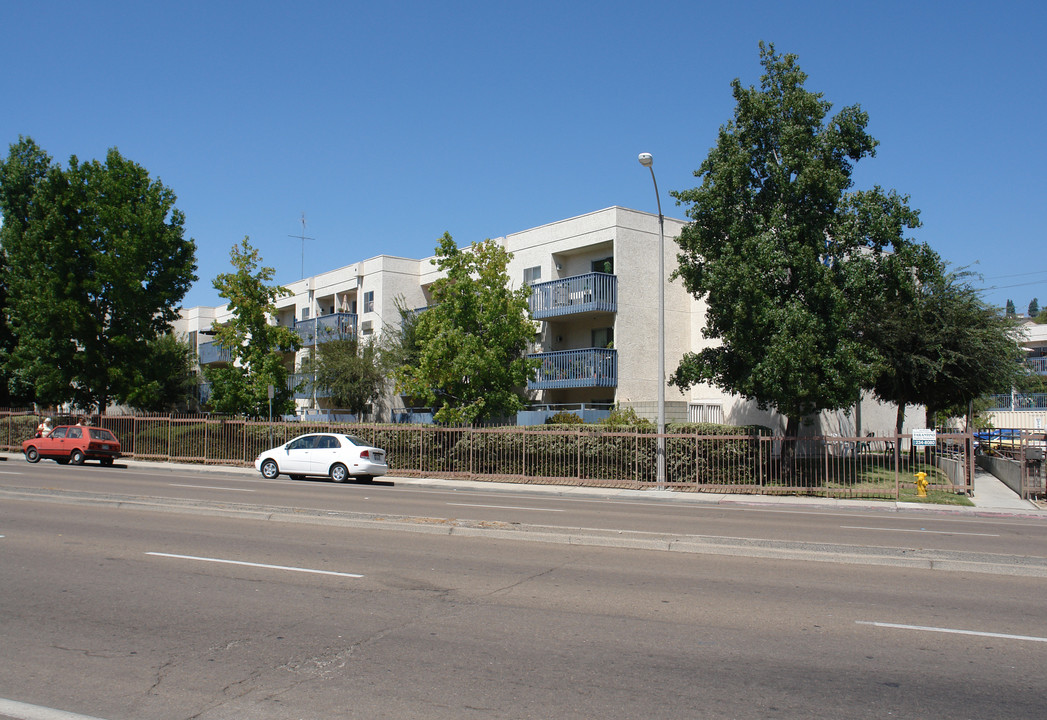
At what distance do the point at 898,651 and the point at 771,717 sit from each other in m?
2.08

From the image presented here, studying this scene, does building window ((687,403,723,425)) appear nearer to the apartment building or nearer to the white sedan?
the apartment building

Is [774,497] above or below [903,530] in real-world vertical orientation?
below

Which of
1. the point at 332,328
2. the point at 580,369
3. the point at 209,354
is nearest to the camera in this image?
the point at 580,369

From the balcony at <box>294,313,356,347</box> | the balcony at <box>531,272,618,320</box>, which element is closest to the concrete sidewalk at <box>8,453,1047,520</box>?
the balcony at <box>531,272,618,320</box>

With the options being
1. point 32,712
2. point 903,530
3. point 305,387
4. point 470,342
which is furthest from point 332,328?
point 32,712

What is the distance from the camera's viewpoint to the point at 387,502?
18.0 m

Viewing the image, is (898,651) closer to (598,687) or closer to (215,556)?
(598,687)

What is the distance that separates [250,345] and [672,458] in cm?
2109

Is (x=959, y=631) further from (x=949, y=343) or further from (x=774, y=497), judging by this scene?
(x=949, y=343)

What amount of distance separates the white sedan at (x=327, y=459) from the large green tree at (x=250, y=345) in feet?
33.1

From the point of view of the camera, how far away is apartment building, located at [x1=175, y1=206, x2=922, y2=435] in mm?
31422

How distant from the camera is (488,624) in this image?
23.1 ft

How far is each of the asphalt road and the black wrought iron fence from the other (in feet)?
34.6

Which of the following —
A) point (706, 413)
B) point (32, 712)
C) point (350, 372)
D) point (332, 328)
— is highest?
point (332, 328)
